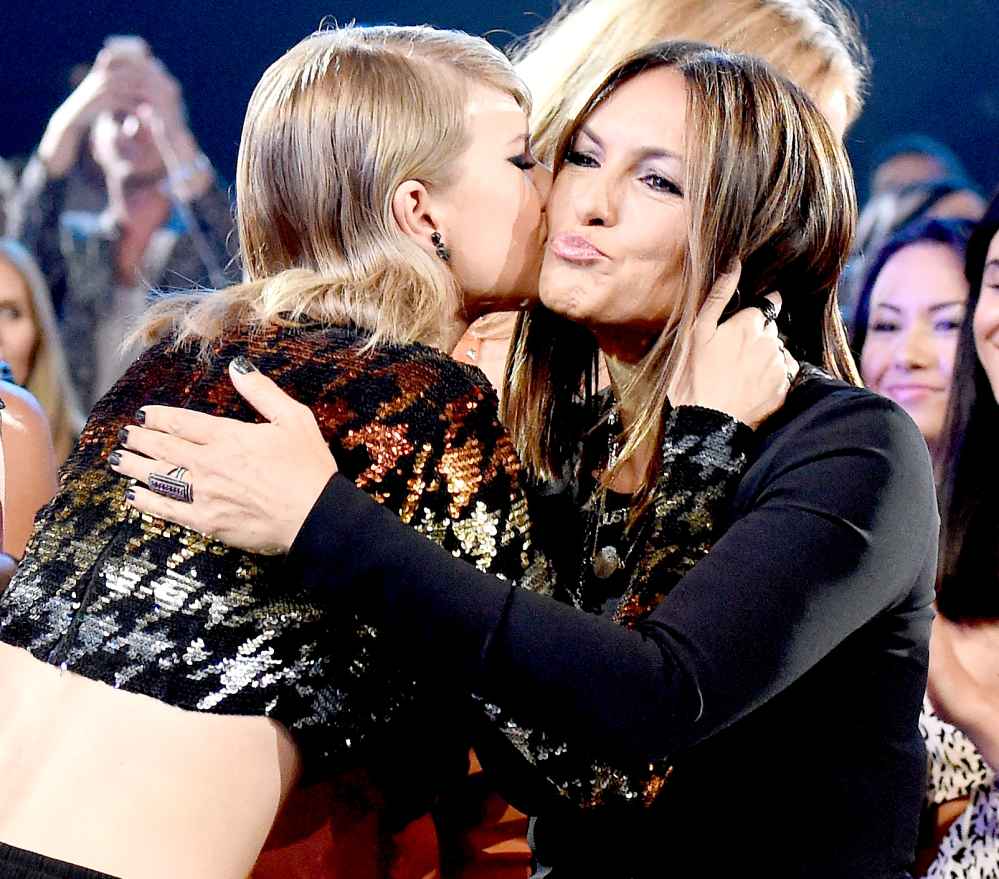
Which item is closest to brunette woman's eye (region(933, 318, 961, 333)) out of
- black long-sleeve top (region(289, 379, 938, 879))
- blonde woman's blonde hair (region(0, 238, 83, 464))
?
black long-sleeve top (region(289, 379, 938, 879))

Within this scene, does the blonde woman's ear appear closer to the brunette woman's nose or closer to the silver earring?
the silver earring

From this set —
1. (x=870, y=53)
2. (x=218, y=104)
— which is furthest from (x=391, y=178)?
(x=218, y=104)

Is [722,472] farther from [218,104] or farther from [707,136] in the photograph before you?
[218,104]

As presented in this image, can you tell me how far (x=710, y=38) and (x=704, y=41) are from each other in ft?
0.26

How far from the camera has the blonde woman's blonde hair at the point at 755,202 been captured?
1.70m

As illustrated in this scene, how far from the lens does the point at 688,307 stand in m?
1.71

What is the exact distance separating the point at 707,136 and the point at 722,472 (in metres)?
0.50

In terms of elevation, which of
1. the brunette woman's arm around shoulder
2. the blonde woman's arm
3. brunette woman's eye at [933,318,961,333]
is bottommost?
the blonde woman's arm

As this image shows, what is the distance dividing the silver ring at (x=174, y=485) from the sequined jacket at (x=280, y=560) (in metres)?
0.04

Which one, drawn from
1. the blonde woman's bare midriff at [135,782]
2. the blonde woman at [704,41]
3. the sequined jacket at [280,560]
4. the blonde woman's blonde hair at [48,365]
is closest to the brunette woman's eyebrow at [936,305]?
the blonde woman at [704,41]

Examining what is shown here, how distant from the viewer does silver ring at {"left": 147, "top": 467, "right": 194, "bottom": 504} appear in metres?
1.38

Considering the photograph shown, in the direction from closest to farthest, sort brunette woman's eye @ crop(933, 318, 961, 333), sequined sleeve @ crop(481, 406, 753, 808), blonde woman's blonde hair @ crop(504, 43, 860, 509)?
sequined sleeve @ crop(481, 406, 753, 808) < blonde woman's blonde hair @ crop(504, 43, 860, 509) < brunette woman's eye @ crop(933, 318, 961, 333)

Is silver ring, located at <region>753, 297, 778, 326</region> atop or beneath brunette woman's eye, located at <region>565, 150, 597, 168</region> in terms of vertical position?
beneath

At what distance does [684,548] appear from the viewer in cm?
150
